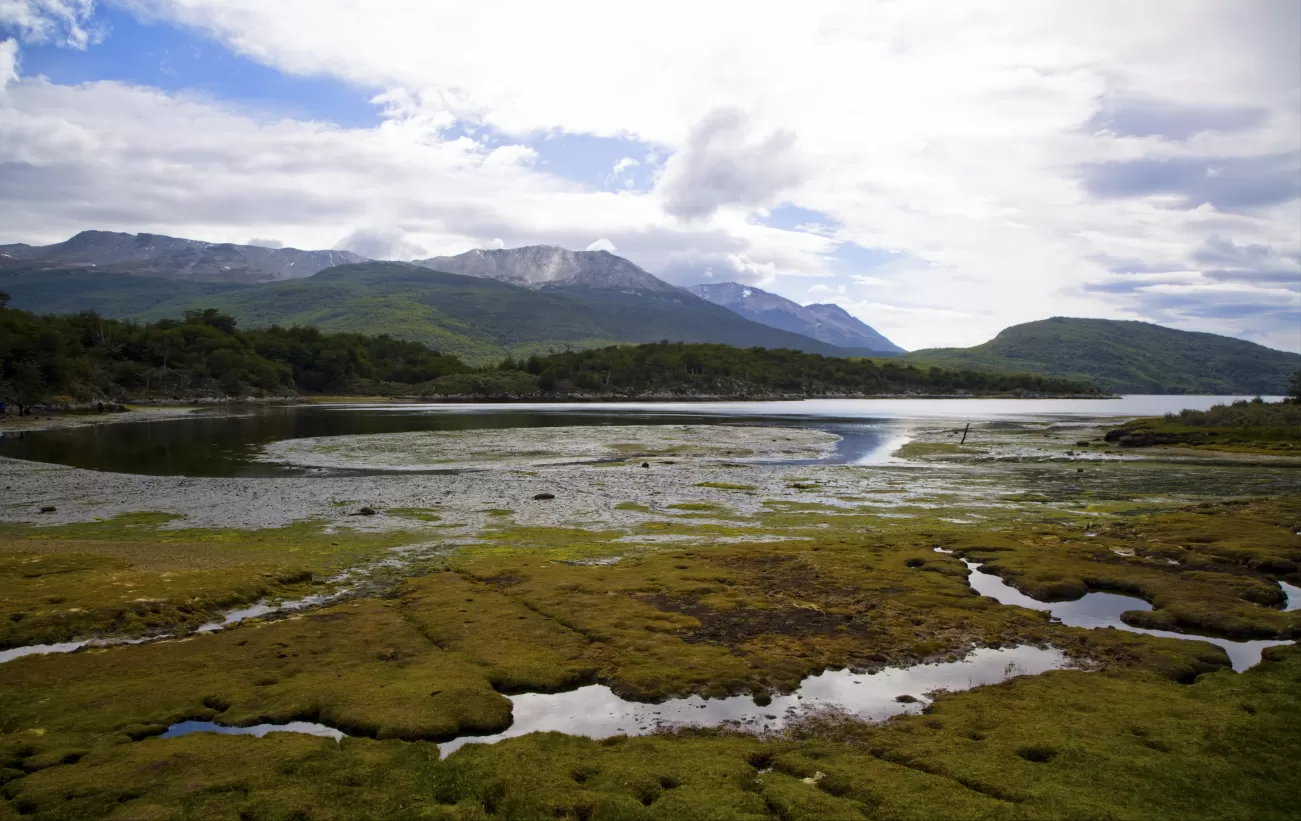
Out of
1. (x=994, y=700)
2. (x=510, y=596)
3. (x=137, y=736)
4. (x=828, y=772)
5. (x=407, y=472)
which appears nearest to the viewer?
(x=828, y=772)

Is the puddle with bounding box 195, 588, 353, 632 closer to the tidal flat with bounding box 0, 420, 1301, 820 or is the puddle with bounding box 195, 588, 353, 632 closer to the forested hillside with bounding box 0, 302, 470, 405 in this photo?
the tidal flat with bounding box 0, 420, 1301, 820

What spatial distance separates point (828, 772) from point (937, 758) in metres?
1.85

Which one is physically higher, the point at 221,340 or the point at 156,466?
the point at 221,340

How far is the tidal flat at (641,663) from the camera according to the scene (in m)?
10.6

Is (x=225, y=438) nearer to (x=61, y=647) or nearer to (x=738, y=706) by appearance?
(x=61, y=647)

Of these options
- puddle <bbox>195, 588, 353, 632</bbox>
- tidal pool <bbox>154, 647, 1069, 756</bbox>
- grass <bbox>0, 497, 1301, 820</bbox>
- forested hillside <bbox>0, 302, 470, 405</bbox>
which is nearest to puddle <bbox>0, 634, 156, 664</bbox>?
grass <bbox>0, 497, 1301, 820</bbox>

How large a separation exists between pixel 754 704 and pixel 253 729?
928cm

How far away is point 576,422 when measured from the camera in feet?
380

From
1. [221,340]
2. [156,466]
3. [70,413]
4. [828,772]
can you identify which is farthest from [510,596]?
[221,340]

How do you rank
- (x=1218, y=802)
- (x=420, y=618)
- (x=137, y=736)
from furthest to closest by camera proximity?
1. (x=420, y=618)
2. (x=137, y=736)
3. (x=1218, y=802)

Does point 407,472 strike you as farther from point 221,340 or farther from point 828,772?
point 221,340

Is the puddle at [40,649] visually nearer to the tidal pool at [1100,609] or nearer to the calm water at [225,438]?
the tidal pool at [1100,609]

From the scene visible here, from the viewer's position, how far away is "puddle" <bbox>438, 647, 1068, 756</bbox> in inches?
528

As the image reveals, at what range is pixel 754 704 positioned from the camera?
14391 millimetres
